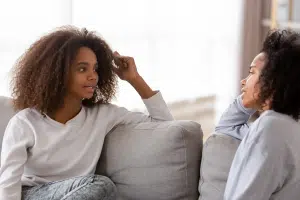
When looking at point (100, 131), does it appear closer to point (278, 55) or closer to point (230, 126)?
point (230, 126)

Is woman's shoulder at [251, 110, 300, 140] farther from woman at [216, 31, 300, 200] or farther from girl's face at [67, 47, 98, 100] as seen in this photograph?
girl's face at [67, 47, 98, 100]

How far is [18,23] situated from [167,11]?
3.66 ft

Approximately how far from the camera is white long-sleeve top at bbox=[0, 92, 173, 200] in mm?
2035

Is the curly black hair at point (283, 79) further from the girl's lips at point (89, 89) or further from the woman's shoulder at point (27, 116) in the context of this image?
the woman's shoulder at point (27, 116)

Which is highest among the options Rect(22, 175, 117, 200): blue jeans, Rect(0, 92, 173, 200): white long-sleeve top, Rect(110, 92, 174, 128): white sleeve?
Rect(110, 92, 174, 128): white sleeve

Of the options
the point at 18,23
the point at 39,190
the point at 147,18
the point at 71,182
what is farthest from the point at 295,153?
the point at 147,18

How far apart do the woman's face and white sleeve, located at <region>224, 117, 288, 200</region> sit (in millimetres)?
172

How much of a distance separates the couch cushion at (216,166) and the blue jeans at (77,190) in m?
0.30

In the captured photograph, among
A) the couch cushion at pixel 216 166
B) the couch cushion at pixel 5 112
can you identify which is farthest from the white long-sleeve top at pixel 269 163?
the couch cushion at pixel 5 112

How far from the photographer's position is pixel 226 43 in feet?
14.3

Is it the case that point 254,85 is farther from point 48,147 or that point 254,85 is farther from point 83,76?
point 48,147

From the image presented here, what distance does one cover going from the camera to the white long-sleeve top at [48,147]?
2035 mm

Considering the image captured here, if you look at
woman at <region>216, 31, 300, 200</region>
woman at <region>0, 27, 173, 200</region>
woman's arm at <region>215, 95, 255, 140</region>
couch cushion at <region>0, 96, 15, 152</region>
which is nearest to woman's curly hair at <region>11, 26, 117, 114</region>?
woman at <region>0, 27, 173, 200</region>

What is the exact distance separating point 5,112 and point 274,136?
1.07 metres
